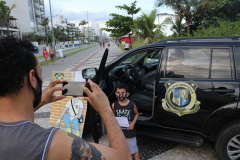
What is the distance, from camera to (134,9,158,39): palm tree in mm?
13914

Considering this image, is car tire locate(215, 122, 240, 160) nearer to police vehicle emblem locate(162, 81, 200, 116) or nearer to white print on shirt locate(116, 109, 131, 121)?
police vehicle emblem locate(162, 81, 200, 116)

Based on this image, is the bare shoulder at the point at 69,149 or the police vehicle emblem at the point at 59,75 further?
the police vehicle emblem at the point at 59,75

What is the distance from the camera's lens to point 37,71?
1044mm

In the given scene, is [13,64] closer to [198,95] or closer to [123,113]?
[123,113]

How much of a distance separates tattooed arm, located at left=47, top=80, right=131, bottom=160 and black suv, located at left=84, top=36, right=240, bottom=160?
0.86 meters

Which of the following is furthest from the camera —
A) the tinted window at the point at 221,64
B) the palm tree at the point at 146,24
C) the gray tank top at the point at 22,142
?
the palm tree at the point at 146,24

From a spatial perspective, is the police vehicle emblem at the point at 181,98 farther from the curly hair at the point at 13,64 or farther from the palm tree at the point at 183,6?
the palm tree at the point at 183,6

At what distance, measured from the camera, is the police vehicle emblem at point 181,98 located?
91.1 inches

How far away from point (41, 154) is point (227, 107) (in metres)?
2.10

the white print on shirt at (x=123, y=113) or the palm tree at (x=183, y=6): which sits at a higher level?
the palm tree at (x=183, y=6)

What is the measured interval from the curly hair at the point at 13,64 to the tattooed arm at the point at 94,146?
325 millimetres

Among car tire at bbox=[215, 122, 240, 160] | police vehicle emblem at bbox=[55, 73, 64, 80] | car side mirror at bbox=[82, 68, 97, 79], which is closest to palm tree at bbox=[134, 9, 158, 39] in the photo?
police vehicle emblem at bbox=[55, 73, 64, 80]

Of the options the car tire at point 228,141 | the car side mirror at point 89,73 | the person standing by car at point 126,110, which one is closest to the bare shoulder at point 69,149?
the person standing by car at point 126,110

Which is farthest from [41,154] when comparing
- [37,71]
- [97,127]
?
[97,127]
